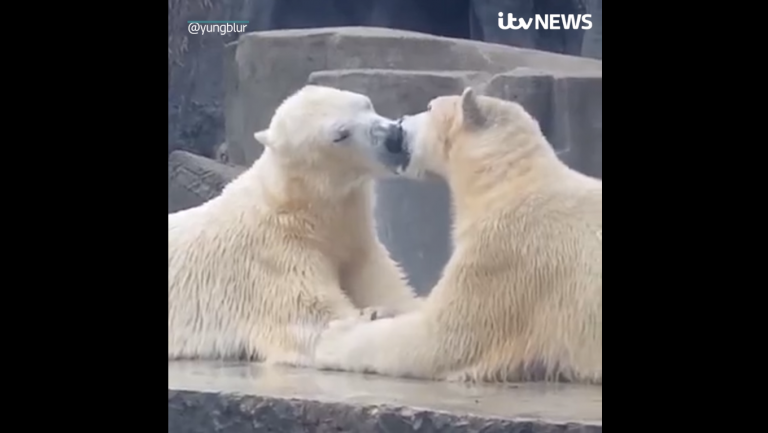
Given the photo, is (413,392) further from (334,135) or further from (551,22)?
(551,22)

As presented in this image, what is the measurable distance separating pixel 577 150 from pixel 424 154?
40 centimetres

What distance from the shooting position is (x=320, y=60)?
3037mm

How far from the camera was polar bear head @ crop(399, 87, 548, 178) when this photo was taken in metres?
2.94

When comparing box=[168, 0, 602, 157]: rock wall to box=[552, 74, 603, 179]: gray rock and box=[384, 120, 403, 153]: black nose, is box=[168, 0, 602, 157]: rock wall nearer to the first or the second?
box=[552, 74, 603, 179]: gray rock

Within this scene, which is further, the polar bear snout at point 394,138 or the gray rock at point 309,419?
the polar bear snout at point 394,138

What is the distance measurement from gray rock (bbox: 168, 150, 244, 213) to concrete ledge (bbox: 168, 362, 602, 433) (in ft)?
1.56

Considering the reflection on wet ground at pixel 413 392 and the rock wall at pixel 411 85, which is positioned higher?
the rock wall at pixel 411 85

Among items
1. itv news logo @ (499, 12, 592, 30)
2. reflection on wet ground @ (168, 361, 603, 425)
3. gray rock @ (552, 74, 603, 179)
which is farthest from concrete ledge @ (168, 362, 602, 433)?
itv news logo @ (499, 12, 592, 30)

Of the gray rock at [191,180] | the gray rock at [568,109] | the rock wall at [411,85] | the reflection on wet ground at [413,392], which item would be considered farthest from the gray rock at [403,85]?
the reflection on wet ground at [413,392]

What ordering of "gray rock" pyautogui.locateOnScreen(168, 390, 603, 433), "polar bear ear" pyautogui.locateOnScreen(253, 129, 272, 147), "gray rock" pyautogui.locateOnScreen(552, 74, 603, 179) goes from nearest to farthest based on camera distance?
"gray rock" pyautogui.locateOnScreen(168, 390, 603, 433) → "gray rock" pyautogui.locateOnScreen(552, 74, 603, 179) → "polar bear ear" pyautogui.locateOnScreen(253, 129, 272, 147)

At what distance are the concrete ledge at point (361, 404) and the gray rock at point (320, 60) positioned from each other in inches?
23.9

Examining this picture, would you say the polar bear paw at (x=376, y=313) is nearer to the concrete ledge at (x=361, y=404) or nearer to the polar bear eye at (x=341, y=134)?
the concrete ledge at (x=361, y=404)

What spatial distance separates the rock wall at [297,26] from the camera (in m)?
2.96

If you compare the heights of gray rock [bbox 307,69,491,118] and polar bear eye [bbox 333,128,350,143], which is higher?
gray rock [bbox 307,69,491,118]
